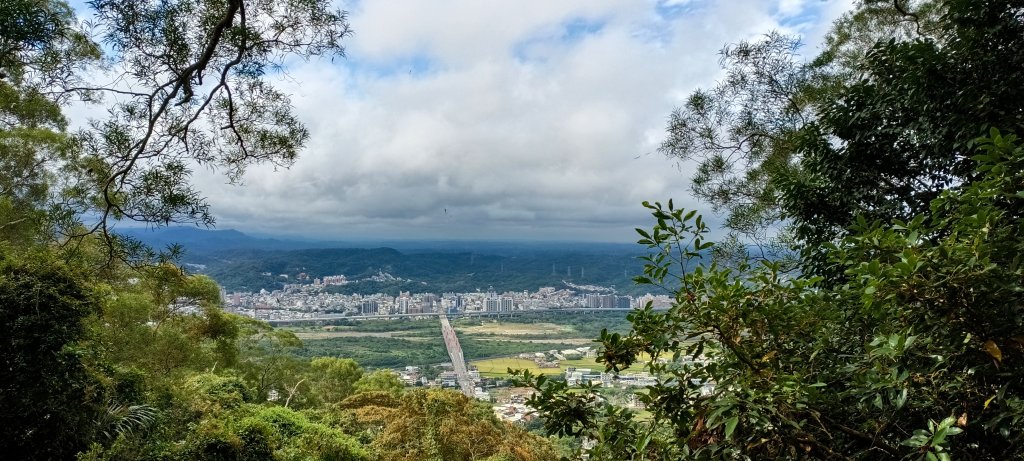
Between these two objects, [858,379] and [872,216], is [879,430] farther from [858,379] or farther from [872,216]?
[872,216]

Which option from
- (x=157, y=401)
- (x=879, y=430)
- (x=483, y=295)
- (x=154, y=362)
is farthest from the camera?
(x=483, y=295)

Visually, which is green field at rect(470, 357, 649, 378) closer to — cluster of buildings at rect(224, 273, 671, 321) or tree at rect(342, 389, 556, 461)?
cluster of buildings at rect(224, 273, 671, 321)

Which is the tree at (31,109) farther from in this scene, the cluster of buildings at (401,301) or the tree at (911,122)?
the cluster of buildings at (401,301)

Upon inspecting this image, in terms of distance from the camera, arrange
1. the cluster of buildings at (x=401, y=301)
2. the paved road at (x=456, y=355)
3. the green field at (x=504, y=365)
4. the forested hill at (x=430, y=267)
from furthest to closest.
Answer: the forested hill at (x=430, y=267)
the cluster of buildings at (x=401, y=301)
the green field at (x=504, y=365)
the paved road at (x=456, y=355)

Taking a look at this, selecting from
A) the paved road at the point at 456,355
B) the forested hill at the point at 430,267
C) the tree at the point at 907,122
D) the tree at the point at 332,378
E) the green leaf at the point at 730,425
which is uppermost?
the tree at the point at 907,122

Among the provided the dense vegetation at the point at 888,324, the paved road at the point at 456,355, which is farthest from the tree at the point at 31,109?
the paved road at the point at 456,355

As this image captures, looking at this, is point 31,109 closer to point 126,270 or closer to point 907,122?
point 126,270

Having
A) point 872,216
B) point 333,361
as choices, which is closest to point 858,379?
point 872,216
